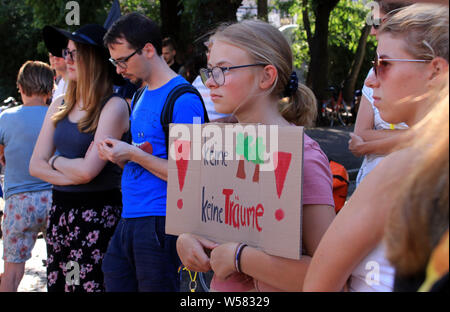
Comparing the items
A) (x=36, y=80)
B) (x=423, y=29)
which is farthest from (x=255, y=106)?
(x=36, y=80)

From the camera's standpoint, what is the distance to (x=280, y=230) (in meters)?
Result: 1.65

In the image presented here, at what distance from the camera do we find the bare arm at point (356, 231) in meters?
1.20

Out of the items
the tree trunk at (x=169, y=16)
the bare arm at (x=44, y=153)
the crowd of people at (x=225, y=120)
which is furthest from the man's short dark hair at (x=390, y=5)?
the tree trunk at (x=169, y=16)

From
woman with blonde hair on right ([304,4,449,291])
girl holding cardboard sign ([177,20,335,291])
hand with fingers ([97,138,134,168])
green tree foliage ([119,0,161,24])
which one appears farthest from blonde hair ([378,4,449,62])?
green tree foliage ([119,0,161,24])

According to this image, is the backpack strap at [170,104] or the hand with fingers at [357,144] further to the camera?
the hand with fingers at [357,144]

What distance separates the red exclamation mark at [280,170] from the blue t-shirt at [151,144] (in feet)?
3.62

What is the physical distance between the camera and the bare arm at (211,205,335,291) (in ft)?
5.52

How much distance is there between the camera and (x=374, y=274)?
4.39ft

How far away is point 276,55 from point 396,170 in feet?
3.35

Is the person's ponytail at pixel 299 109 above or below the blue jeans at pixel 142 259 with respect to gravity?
above

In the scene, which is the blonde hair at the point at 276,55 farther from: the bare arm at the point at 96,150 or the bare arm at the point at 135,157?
the bare arm at the point at 96,150

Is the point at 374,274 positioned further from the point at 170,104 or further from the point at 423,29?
the point at 170,104

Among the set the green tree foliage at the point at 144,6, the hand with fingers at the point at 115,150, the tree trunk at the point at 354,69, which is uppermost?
the green tree foliage at the point at 144,6

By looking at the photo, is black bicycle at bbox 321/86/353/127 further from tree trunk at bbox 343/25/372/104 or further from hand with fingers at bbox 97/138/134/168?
hand with fingers at bbox 97/138/134/168
